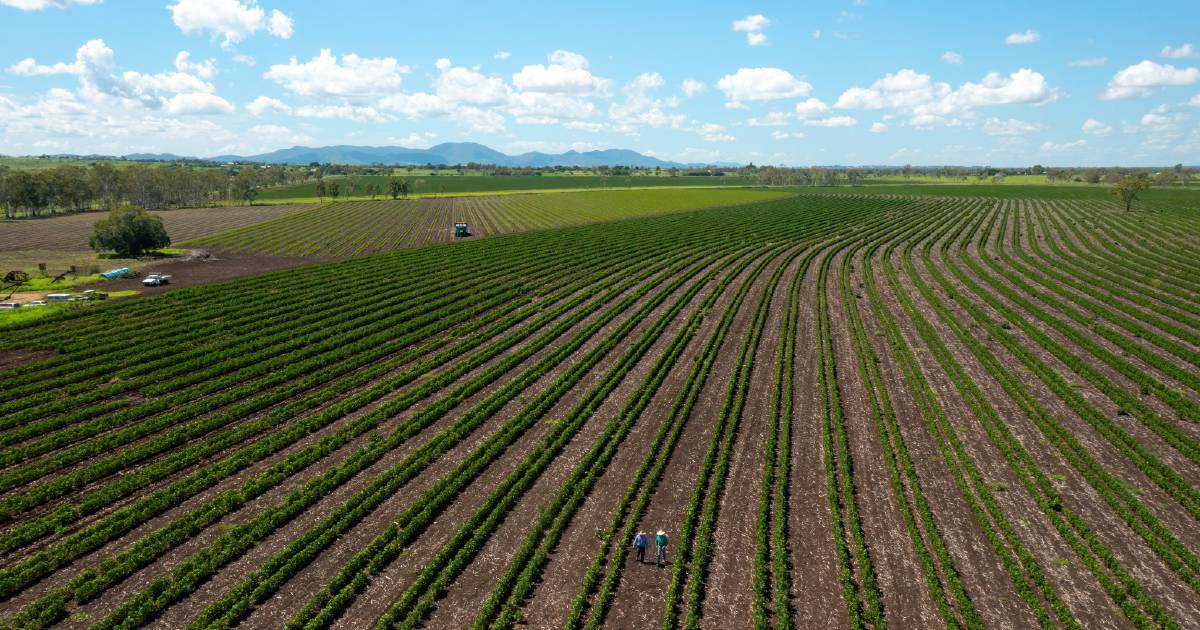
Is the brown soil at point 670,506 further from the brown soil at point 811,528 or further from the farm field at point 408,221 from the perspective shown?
the farm field at point 408,221

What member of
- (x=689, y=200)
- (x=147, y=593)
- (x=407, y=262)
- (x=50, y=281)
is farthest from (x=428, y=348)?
(x=689, y=200)

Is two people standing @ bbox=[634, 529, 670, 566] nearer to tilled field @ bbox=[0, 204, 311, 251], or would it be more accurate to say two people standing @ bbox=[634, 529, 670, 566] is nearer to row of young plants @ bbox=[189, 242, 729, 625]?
row of young plants @ bbox=[189, 242, 729, 625]

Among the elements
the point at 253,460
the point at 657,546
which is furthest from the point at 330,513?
the point at 657,546

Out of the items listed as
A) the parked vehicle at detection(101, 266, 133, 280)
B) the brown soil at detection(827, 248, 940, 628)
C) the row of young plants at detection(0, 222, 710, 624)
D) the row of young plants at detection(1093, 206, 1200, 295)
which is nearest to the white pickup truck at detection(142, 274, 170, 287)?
the parked vehicle at detection(101, 266, 133, 280)

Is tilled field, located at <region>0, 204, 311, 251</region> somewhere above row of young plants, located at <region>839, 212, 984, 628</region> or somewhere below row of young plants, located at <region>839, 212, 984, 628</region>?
above

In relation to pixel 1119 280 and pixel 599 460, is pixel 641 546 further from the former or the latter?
pixel 1119 280
